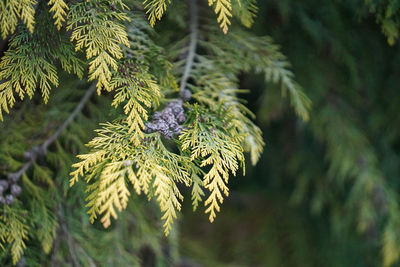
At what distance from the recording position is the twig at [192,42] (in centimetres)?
107

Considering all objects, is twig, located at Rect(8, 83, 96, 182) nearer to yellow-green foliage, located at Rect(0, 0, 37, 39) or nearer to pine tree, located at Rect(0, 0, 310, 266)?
pine tree, located at Rect(0, 0, 310, 266)

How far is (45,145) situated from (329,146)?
4.91ft

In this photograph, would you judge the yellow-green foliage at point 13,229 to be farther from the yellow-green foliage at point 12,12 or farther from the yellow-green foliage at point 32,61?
the yellow-green foliage at point 12,12

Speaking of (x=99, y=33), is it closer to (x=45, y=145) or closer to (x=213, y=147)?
(x=213, y=147)

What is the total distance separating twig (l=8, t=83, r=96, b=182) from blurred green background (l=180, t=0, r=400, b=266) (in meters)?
0.87

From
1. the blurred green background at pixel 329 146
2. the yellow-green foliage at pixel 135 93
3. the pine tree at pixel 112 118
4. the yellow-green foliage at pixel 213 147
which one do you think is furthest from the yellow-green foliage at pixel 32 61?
the blurred green background at pixel 329 146

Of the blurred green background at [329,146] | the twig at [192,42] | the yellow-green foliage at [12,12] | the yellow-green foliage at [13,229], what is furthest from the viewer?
the blurred green background at [329,146]

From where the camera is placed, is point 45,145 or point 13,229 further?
point 45,145

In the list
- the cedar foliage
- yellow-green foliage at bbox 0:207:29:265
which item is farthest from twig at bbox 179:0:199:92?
yellow-green foliage at bbox 0:207:29:265

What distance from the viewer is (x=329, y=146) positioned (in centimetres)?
189

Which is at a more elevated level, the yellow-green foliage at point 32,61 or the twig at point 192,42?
the twig at point 192,42

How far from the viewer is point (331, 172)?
2.01 metres

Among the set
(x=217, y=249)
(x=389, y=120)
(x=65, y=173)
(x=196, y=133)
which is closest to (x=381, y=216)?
(x=389, y=120)

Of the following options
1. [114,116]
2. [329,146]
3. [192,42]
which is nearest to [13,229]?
[114,116]
